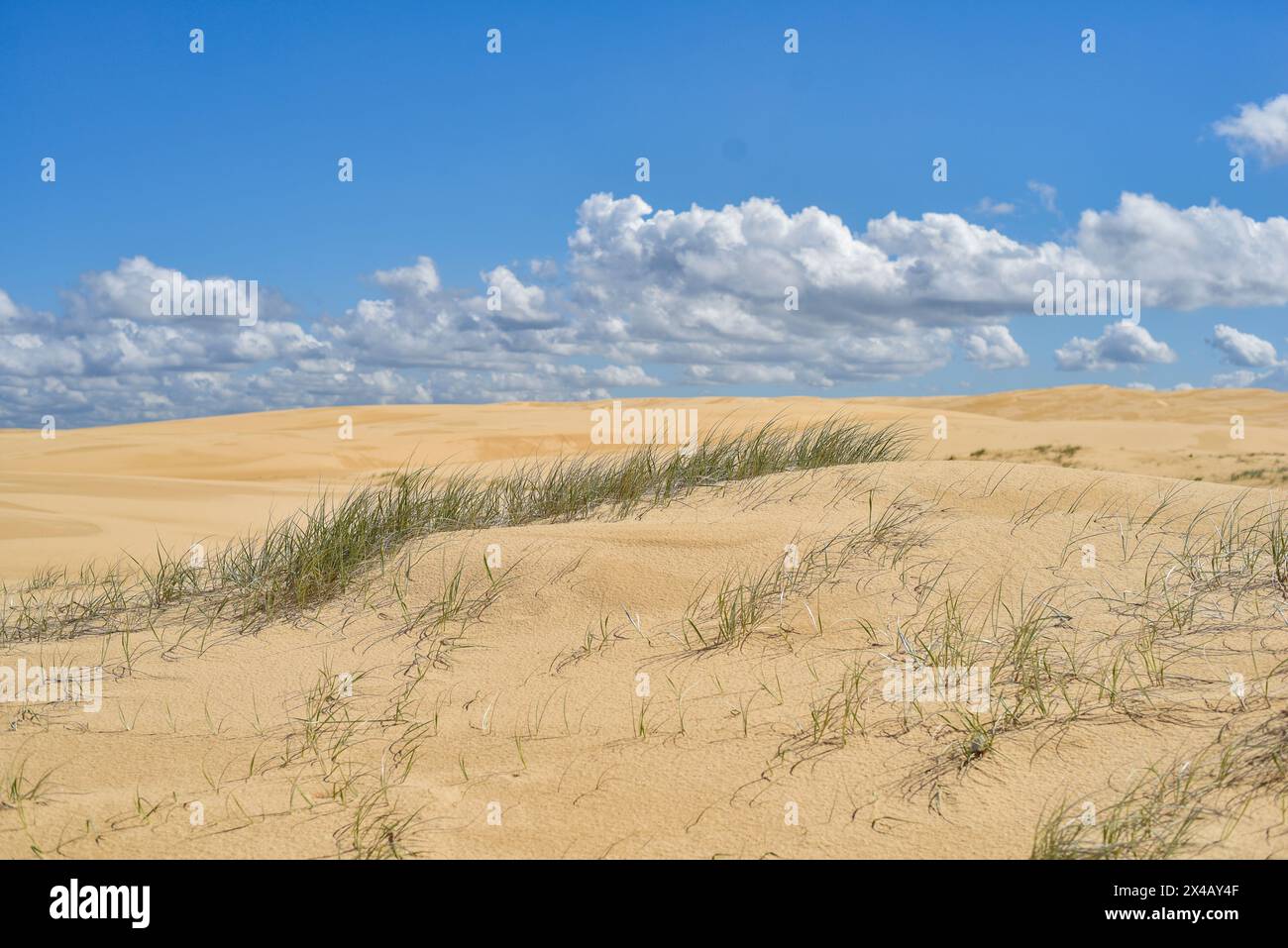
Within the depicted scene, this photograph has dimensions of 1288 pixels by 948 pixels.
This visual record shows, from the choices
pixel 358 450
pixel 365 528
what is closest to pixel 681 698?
pixel 365 528

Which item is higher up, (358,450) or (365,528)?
(358,450)

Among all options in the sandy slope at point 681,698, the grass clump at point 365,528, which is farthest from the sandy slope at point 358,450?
the sandy slope at point 681,698

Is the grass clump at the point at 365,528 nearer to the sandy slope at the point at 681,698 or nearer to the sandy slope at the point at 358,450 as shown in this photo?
the sandy slope at the point at 681,698

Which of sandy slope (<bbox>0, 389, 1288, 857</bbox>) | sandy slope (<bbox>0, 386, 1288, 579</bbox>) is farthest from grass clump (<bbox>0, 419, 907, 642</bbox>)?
sandy slope (<bbox>0, 386, 1288, 579</bbox>)

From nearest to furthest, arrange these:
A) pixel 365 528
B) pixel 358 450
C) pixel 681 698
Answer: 1. pixel 681 698
2. pixel 365 528
3. pixel 358 450

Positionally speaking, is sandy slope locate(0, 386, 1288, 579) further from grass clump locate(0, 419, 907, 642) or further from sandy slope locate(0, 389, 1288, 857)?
sandy slope locate(0, 389, 1288, 857)

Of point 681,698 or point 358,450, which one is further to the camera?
point 358,450

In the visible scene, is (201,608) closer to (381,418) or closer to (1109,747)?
(1109,747)

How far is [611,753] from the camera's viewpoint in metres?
3.12

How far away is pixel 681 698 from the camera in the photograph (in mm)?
3516

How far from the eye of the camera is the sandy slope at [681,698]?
2.72 m

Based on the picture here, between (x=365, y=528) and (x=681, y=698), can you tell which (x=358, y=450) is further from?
(x=681, y=698)
